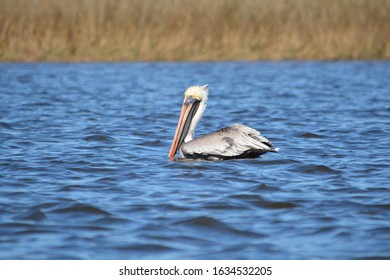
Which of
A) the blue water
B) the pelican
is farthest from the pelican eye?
the blue water

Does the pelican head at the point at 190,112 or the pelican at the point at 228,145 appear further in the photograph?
the pelican head at the point at 190,112

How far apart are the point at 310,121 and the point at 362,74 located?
6156mm

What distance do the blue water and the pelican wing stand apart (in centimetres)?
10

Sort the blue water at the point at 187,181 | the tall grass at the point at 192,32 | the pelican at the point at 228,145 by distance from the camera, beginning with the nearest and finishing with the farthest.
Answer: the blue water at the point at 187,181 < the pelican at the point at 228,145 < the tall grass at the point at 192,32

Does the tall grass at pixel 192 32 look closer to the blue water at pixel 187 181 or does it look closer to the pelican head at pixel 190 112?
the blue water at pixel 187 181

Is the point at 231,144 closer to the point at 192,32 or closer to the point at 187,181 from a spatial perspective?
the point at 187,181

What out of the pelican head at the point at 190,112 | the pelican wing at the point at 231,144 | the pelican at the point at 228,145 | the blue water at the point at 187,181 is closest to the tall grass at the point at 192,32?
the blue water at the point at 187,181

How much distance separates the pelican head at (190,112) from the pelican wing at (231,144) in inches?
15.7

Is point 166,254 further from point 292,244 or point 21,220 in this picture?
point 21,220

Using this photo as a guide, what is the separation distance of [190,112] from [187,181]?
1568 mm

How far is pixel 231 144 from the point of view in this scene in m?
6.65

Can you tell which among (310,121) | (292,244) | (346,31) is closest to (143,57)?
(346,31)

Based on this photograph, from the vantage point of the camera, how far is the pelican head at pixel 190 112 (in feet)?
23.6

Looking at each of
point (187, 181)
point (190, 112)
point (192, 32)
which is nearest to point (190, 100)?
point (190, 112)
